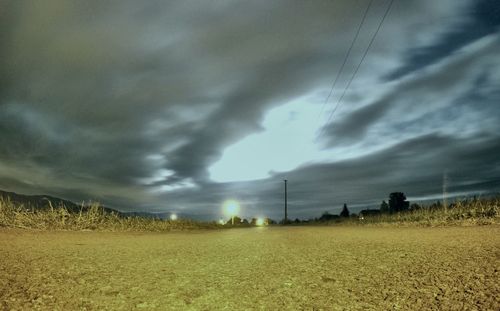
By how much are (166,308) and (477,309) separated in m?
2.22

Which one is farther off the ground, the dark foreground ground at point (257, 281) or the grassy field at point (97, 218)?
the grassy field at point (97, 218)

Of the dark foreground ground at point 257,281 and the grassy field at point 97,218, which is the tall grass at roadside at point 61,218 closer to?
the grassy field at point 97,218

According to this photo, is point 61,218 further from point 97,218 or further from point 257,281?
point 257,281

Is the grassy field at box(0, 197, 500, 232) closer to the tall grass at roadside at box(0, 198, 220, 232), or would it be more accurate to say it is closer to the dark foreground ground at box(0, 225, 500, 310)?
the tall grass at roadside at box(0, 198, 220, 232)

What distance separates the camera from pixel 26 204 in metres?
12.4

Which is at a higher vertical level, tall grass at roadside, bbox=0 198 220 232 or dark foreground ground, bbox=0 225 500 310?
tall grass at roadside, bbox=0 198 220 232

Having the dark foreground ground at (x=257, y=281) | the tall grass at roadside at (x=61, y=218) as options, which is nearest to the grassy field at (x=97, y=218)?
the tall grass at roadside at (x=61, y=218)

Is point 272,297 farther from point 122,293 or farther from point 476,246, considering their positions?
point 476,246

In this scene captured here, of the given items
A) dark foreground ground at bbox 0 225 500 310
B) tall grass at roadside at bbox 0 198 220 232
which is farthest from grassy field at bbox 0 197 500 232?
dark foreground ground at bbox 0 225 500 310

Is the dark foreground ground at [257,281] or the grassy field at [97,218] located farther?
the grassy field at [97,218]

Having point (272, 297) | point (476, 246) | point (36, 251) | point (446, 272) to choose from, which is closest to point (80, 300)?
point (272, 297)

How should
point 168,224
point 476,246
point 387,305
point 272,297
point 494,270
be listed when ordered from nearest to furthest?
point 387,305 → point 272,297 → point 494,270 → point 476,246 → point 168,224

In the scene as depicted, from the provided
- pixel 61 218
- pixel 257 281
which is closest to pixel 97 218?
pixel 61 218

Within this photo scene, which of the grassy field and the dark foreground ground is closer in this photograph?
the dark foreground ground
